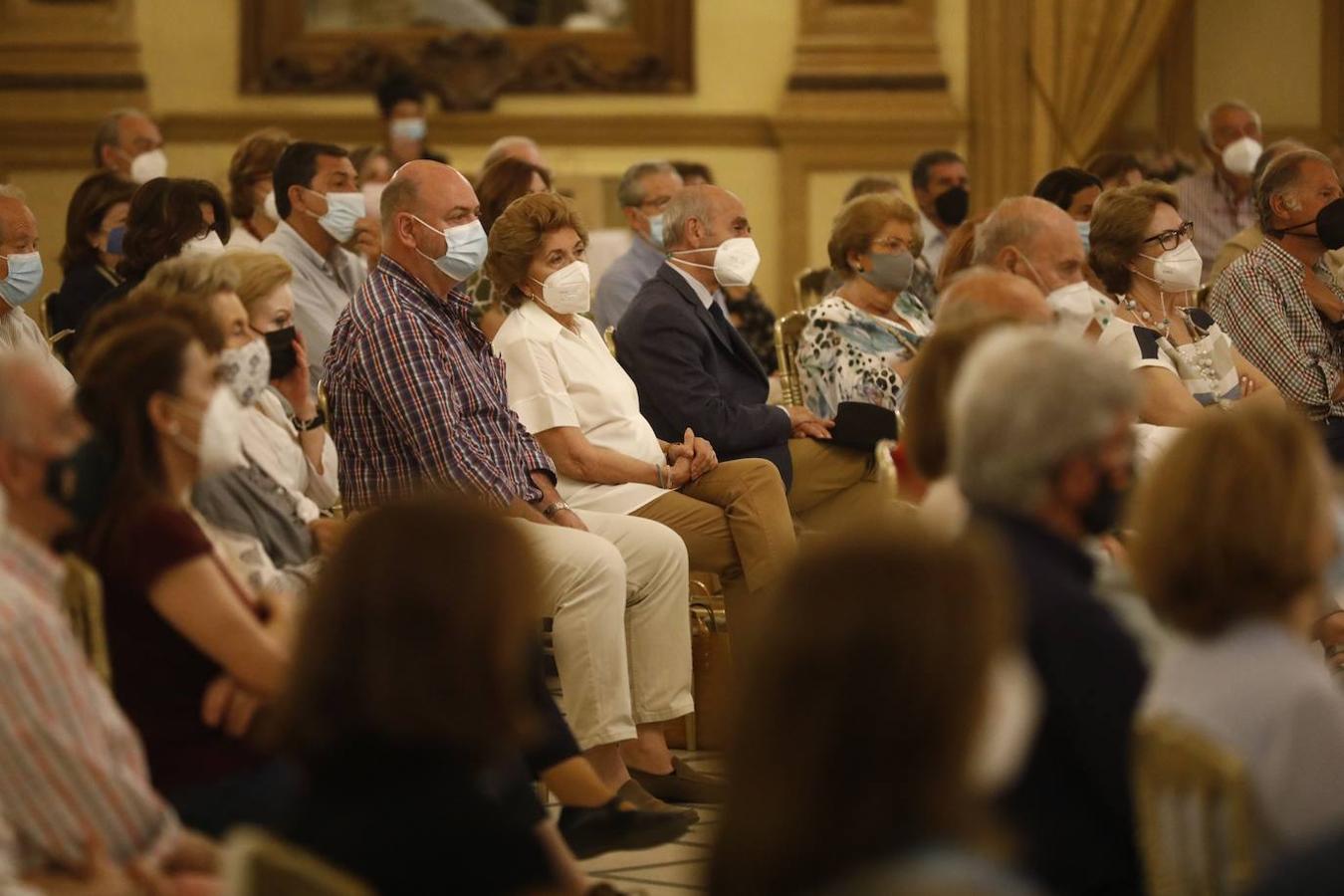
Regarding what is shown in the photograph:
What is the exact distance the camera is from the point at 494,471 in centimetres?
450

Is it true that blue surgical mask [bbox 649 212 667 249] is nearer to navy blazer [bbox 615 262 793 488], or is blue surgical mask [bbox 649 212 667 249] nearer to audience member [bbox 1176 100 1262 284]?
navy blazer [bbox 615 262 793 488]

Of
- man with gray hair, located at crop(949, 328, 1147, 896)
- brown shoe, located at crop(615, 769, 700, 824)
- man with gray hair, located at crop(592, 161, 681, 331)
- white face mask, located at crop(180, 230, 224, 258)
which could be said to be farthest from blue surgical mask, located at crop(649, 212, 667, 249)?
man with gray hair, located at crop(949, 328, 1147, 896)

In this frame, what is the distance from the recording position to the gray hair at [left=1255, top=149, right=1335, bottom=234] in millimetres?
5965

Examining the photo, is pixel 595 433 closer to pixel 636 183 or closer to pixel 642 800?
pixel 642 800

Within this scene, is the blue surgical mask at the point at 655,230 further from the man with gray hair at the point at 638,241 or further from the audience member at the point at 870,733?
the audience member at the point at 870,733

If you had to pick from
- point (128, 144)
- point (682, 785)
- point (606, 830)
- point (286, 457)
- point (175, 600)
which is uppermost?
point (128, 144)

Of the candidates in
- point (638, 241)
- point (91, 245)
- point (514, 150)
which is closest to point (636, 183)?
point (638, 241)

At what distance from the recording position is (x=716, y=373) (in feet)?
17.7

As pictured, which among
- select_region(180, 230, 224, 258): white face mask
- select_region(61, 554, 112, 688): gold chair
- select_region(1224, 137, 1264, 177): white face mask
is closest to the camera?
select_region(61, 554, 112, 688): gold chair

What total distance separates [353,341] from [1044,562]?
2.41 metres

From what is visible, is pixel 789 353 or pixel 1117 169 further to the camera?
pixel 1117 169

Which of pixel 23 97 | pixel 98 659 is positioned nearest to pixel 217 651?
pixel 98 659

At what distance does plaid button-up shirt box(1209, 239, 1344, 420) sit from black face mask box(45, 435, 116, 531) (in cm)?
389

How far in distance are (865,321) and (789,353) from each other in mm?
437
